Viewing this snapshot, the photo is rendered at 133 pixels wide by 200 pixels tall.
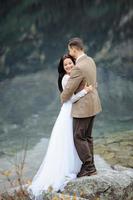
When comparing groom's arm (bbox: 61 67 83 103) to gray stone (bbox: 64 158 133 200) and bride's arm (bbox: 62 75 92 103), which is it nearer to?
bride's arm (bbox: 62 75 92 103)

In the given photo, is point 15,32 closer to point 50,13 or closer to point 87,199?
point 50,13

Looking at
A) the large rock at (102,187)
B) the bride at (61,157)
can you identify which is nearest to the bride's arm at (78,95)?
the bride at (61,157)

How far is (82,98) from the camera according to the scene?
5.42 metres

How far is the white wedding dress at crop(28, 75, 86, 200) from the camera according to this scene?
555 centimetres

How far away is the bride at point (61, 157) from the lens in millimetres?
5535

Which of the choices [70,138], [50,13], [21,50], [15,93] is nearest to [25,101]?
[15,93]

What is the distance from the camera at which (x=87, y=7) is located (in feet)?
39.5

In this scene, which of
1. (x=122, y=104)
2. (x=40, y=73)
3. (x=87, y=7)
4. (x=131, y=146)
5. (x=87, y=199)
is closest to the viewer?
(x=87, y=199)

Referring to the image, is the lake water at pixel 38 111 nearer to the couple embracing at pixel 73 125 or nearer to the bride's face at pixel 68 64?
the couple embracing at pixel 73 125

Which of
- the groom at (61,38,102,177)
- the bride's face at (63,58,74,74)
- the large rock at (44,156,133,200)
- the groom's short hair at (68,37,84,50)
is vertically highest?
the groom's short hair at (68,37,84,50)

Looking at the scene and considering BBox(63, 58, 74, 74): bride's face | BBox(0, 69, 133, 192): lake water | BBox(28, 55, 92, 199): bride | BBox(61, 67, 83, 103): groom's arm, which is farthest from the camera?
BBox(0, 69, 133, 192): lake water

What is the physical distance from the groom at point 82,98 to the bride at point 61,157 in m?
0.09

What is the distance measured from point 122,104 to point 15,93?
1.97 meters

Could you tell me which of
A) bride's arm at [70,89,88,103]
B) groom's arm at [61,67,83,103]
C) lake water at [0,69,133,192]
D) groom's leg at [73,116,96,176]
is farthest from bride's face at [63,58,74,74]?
lake water at [0,69,133,192]
